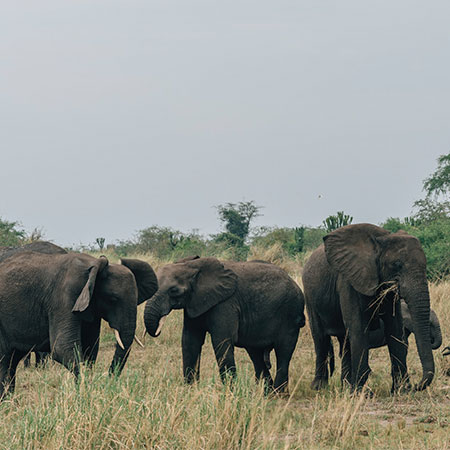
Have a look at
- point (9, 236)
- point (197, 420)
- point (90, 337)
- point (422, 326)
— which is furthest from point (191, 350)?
point (9, 236)

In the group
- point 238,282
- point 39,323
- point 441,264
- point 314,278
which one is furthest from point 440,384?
point 441,264

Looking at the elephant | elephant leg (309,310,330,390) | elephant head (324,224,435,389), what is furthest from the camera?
the elephant

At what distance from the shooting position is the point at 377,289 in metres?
8.31

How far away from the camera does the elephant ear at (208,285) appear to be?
8.89 m

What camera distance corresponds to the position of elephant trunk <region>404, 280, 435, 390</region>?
7812 millimetres

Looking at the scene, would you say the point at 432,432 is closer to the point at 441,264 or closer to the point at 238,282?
the point at 238,282

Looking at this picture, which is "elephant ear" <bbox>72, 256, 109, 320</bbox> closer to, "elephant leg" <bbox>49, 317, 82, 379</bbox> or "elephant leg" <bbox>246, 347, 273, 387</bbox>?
"elephant leg" <bbox>49, 317, 82, 379</bbox>

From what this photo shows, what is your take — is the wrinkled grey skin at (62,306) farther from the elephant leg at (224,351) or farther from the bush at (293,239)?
the bush at (293,239)

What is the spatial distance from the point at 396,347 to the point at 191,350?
2253 mm

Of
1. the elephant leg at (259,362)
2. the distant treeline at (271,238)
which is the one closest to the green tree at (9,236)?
the distant treeline at (271,238)

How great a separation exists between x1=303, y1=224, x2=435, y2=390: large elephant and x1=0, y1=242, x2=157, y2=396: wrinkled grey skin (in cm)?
228

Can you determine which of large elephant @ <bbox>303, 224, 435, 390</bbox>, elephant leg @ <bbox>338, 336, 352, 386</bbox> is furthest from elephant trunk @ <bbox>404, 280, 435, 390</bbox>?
elephant leg @ <bbox>338, 336, 352, 386</bbox>

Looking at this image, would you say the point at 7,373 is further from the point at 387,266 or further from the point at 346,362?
the point at 387,266

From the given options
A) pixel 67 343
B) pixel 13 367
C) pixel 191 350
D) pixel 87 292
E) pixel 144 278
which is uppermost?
pixel 144 278
